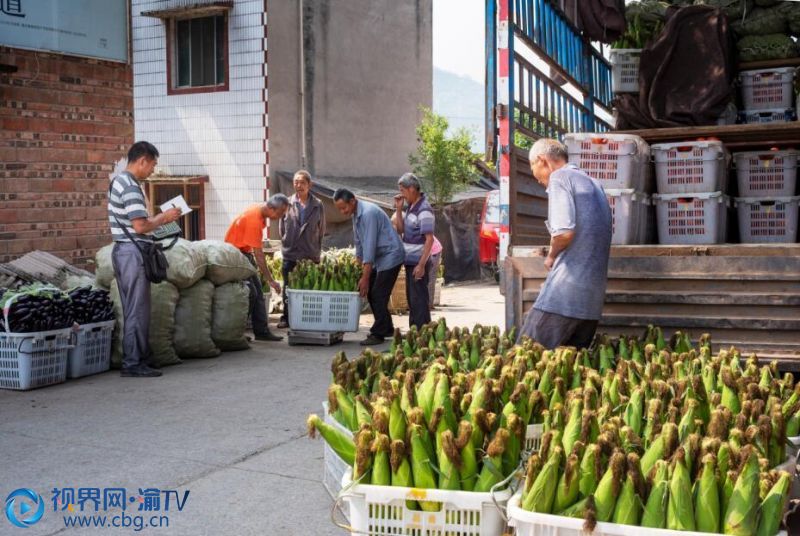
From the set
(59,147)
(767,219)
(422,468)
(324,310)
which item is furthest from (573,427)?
(59,147)

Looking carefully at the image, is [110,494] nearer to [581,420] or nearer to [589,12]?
[581,420]

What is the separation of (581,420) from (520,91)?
469 cm

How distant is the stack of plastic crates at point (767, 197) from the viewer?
748 cm

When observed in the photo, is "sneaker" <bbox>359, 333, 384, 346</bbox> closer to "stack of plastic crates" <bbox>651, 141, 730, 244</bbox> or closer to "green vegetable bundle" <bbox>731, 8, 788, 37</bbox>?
"stack of plastic crates" <bbox>651, 141, 730, 244</bbox>

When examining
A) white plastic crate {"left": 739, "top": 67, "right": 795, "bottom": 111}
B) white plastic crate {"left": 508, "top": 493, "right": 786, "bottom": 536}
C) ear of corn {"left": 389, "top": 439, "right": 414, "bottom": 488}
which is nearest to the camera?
white plastic crate {"left": 508, "top": 493, "right": 786, "bottom": 536}

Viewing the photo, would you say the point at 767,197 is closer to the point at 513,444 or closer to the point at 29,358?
the point at 513,444

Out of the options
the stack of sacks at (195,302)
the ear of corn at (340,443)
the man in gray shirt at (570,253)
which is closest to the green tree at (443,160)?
the stack of sacks at (195,302)

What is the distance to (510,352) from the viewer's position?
17.1ft

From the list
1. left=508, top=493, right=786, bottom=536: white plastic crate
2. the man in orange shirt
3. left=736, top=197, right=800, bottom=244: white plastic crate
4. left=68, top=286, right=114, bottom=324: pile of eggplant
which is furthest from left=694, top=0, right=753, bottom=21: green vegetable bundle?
left=508, top=493, right=786, bottom=536: white plastic crate

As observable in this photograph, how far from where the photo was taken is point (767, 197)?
7555 mm

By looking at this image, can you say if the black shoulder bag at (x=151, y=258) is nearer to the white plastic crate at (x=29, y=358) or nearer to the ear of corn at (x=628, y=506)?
the white plastic crate at (x=29, y=358)

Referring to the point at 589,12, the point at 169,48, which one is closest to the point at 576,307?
the point at 589,12

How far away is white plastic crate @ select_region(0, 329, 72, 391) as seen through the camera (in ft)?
26.2

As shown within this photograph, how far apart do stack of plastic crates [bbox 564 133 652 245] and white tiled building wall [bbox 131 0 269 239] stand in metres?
12.8
